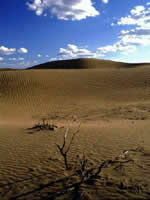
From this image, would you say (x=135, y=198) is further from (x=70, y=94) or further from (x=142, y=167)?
(x=70, y=94)

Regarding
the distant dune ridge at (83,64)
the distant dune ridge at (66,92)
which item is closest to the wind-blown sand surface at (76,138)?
the distant dune ridge at (66,92)

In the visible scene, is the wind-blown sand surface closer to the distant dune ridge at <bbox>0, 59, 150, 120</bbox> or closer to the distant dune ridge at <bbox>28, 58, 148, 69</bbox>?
the distant dune ridge at <bbox>0, 59, 150, 120</bbox>

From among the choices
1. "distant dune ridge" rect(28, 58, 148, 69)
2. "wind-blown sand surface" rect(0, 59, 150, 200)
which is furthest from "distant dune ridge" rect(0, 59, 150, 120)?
"distant dune ridge" rect(28, 58, 148, 69)

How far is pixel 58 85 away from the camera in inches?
755

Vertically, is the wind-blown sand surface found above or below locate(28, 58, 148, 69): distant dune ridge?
below

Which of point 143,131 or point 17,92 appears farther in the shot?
point 17,92

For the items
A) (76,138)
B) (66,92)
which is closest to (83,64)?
(66,92)

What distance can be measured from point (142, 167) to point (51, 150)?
2698 mm

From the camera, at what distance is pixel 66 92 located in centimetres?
1741

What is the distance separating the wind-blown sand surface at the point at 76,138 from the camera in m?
3.53

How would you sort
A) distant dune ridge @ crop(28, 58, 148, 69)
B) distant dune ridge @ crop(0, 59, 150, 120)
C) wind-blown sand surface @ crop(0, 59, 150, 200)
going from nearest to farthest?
wind-blown sand surface @ crop(0, 59, 150, 200) < distant dune ridge @ crop(0, 59, 150, 120) < distant dune ridge @ crop(28, 58, 148, 69)

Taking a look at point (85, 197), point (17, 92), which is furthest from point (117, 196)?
point (17, 92)

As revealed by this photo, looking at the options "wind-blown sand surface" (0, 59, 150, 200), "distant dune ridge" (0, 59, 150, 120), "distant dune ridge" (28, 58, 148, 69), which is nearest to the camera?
"wind-blown sand surface" (0, 59, 150, 200)

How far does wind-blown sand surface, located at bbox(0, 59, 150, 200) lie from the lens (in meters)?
3.53
